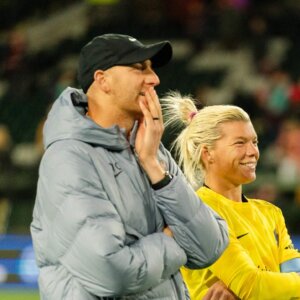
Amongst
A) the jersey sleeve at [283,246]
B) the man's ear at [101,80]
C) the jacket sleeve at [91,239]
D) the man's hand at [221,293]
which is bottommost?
the man's hand at [221,293]

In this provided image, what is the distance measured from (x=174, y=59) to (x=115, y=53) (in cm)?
1337

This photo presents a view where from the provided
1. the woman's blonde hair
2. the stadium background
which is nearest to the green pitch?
the stadium background

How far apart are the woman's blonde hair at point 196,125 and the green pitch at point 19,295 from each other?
5221 mm

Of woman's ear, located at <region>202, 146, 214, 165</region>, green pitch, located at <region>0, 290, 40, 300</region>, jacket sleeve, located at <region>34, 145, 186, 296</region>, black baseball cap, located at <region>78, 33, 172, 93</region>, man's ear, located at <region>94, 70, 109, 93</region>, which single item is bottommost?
green pitch, located at <region>0, 290, 40, 300</region>

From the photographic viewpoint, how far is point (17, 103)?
1592cm

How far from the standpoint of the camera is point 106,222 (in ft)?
10.9

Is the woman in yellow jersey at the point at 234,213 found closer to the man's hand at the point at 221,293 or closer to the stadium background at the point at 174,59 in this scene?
the man's hand at the point at 221,293

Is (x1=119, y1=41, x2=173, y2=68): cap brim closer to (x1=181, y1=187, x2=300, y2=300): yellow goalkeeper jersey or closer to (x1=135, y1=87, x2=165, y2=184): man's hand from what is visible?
(x1=135, y1=87, x2=165, y2=184): man's hand

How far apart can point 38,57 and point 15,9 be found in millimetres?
1406

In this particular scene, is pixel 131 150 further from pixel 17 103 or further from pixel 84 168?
pixel 17 103

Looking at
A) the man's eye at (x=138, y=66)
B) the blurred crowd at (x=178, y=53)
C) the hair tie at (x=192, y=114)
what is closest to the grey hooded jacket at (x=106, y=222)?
the man's eye at (x=138, y=66)

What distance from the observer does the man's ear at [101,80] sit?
359cm

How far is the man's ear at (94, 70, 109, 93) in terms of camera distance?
3.59m

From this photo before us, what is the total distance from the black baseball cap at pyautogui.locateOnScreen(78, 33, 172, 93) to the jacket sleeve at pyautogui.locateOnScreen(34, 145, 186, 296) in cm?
35
